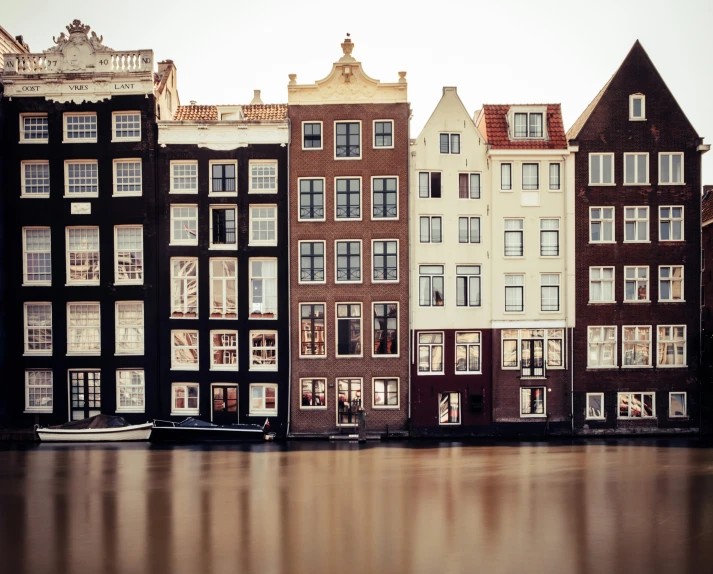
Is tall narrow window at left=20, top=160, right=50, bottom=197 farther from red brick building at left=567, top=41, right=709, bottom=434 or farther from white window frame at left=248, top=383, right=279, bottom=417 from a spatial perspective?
red brick building at left=567, top=41, right=709, bottom=434

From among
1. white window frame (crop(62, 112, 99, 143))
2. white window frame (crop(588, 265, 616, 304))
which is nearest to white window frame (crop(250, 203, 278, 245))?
white window frame (crop(62, 112, 99, 143))

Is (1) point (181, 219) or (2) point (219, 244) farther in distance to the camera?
(1) point (181, 219)

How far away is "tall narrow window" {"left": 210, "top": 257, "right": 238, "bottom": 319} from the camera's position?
3547 centimetres

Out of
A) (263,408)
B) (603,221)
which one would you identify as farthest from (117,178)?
(603,221)

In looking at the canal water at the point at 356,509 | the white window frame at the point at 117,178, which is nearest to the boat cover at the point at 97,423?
the canal water at the point at 356,509

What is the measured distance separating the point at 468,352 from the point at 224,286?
1558 cm

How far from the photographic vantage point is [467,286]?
35.8 m

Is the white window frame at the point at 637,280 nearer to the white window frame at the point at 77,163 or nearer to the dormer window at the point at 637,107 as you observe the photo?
the dormer window at the point at 637,107

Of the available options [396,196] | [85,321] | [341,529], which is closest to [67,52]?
[85,321]

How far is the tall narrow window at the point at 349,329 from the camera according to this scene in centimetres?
3544

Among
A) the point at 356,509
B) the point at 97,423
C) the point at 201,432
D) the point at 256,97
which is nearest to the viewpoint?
the point at 356,509

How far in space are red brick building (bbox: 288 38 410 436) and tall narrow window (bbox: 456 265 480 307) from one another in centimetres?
336

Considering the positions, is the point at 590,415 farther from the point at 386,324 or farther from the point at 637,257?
the point at 386,324

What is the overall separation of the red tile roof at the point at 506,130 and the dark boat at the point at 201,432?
2251 centimetres
